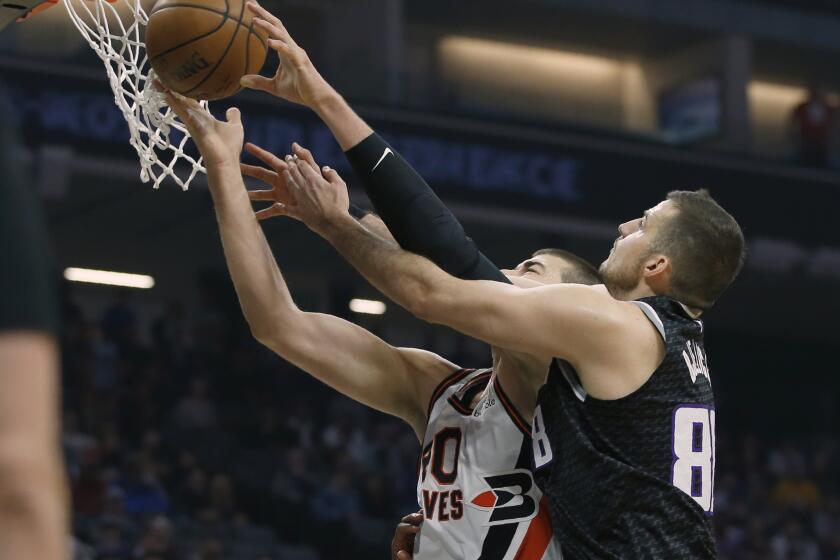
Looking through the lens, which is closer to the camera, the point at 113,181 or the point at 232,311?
the point at 113,181

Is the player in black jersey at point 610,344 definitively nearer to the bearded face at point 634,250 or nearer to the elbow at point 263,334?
the bearded face at point 634,250

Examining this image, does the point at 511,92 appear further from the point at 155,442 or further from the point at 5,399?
the point at 5,399

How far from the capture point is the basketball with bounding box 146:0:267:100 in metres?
3.28

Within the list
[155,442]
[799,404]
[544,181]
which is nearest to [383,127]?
[544,181]

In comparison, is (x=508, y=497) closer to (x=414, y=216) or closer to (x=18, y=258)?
(x=414, y=216)

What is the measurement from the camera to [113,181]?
14523 mm

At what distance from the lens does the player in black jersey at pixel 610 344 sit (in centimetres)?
297

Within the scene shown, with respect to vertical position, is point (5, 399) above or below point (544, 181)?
above

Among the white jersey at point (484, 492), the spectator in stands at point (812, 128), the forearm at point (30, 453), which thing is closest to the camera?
the forearm at point (30, 453)

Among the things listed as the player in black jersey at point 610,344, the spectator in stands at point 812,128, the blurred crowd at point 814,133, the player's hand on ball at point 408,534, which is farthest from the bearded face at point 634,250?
the spectator in stands at point 812,128

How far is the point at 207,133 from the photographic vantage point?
3.38 metres

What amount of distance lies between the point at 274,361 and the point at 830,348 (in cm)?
1047

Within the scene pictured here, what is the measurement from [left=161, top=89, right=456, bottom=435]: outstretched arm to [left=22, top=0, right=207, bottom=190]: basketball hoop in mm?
159

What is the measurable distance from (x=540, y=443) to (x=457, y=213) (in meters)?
12.0
